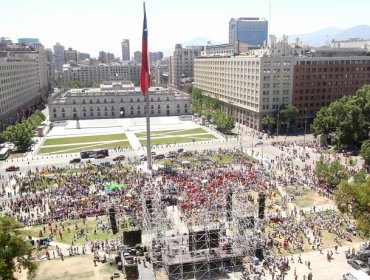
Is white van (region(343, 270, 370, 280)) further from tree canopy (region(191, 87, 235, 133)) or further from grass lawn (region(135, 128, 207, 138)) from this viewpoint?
grass lawn (region(135, 128, 207, 138))

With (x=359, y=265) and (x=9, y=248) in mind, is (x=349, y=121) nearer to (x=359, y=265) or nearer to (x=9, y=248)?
(x=359, y=265)

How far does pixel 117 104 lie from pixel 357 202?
404ft

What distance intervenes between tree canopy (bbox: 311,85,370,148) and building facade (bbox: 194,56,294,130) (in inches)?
894

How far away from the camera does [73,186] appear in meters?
69.9

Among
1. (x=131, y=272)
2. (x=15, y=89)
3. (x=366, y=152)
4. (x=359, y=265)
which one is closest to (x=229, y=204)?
(x=359, y=265)

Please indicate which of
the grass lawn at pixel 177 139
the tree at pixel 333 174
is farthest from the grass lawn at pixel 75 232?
the grass lawn at pixel 177 139

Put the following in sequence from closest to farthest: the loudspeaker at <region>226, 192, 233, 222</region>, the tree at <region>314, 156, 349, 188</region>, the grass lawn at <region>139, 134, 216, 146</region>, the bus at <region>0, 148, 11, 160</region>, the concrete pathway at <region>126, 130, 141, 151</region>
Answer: the loudspeaker at <region>226, 192, 233, 222</region>, the tree at <region>314, 156, 349, 188</region>, the bus at <region>0, 148, 11, 160</region>, the concrete pathway at <region>126, 130, 141, 151</region>, the grass lawn at <region>139, 134, 216, 146</region>

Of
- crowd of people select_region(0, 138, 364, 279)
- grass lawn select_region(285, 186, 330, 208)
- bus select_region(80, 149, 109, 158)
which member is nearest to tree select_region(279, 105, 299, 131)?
crowd of people select_region(0, 138, 364, 279)

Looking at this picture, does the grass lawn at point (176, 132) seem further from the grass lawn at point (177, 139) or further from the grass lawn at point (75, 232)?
the grass lawn at point (75, 232)

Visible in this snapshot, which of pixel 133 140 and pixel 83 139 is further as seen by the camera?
pixel 83 139

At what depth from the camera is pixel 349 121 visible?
92.2 metres

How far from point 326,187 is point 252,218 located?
81.7 feet

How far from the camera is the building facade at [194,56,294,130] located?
386 ft

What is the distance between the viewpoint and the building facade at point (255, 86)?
386 feet
